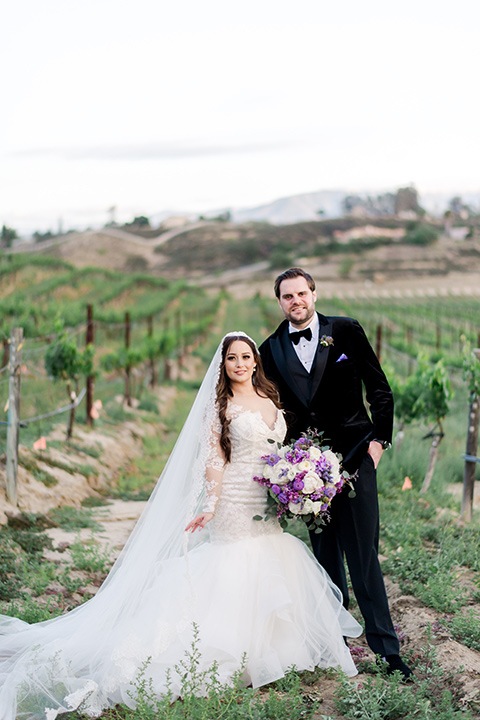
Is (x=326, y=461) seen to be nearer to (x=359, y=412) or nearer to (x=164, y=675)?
(x=359, y=412)

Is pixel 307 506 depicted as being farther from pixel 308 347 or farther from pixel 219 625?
pixel 308 347

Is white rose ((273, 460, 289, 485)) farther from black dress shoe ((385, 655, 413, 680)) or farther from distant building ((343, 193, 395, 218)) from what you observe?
distant building ((343, 193, 395, 218))

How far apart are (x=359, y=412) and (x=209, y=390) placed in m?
0.79

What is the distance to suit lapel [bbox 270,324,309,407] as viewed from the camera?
3492mm

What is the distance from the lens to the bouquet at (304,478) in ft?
10.3

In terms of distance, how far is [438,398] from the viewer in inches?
278

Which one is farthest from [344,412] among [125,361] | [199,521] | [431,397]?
[125,361]

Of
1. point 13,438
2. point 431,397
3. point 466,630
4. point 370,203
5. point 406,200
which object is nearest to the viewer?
point 466,630

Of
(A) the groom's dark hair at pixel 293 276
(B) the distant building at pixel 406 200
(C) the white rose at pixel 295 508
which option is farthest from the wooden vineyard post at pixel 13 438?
(B) the distant building at pixel 406 200

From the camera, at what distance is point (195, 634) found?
3004 millimetres

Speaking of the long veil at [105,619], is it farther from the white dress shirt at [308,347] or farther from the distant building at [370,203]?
the distant building at [370,203]

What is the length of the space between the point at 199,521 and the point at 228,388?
70cm

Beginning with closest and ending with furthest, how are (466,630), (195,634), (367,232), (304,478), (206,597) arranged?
(195,634) < (304,478) < (206,597) < (466,630) < (367,232)

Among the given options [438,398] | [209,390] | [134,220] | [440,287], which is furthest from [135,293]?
[134,220]
